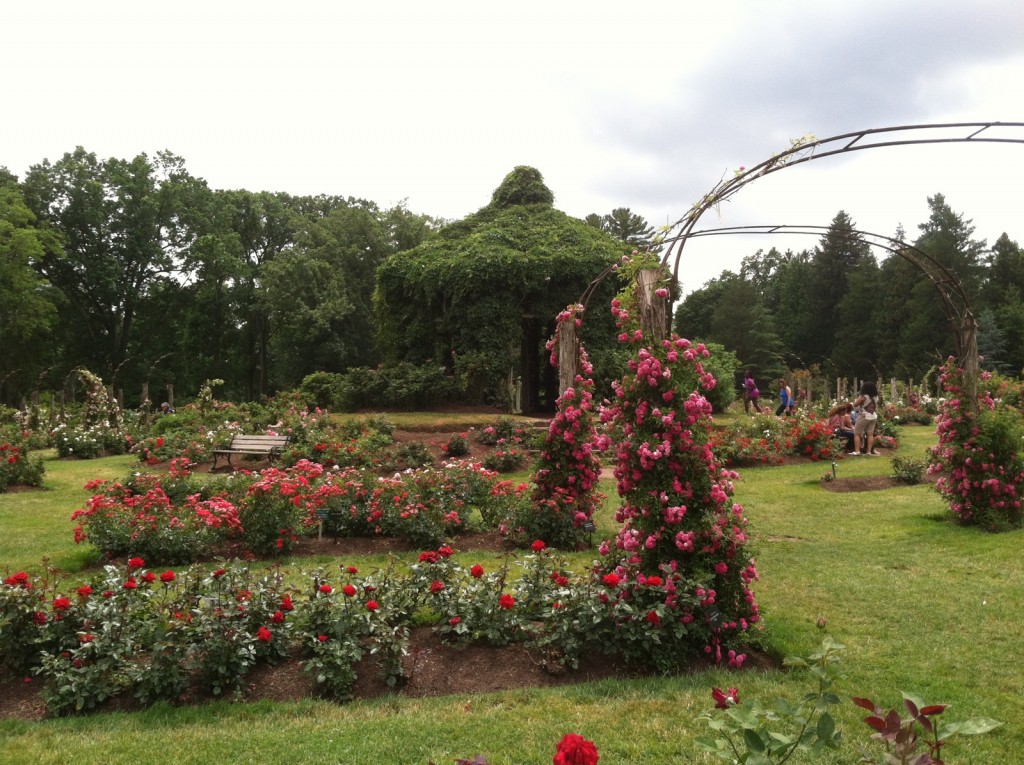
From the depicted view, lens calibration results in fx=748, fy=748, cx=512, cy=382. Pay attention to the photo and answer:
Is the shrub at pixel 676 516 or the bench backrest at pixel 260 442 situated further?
the bench backrest at pixel 260 442

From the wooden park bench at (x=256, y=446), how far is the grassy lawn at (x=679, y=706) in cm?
1003

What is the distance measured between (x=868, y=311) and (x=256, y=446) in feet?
151

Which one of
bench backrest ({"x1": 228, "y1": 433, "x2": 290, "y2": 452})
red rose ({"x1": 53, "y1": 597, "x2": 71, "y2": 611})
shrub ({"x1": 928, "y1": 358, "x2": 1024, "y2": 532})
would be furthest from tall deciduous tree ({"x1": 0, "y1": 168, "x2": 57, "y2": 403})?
shrub ({"x1": 928, "y1": 358, "x2": 1024, "y2": 532})

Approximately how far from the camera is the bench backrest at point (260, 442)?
14.1 meters

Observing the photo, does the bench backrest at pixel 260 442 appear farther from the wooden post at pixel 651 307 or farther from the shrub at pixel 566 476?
the wooden post at pixel 651 307

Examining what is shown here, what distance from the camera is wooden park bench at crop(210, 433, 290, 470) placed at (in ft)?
46.3

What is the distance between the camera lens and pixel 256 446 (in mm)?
14133

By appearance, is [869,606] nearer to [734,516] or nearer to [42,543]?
[734,516]

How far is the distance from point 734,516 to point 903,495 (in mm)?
7084

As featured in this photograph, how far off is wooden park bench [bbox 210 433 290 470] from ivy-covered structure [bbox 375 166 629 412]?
7.19 m

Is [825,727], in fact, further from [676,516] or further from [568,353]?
[568,353]

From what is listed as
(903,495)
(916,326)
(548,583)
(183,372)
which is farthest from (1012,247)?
(548,583)

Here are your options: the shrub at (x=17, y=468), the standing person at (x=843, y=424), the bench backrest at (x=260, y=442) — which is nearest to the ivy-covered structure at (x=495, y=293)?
the standing person at (x=843, y=424)

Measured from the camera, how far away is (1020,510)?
826cm
